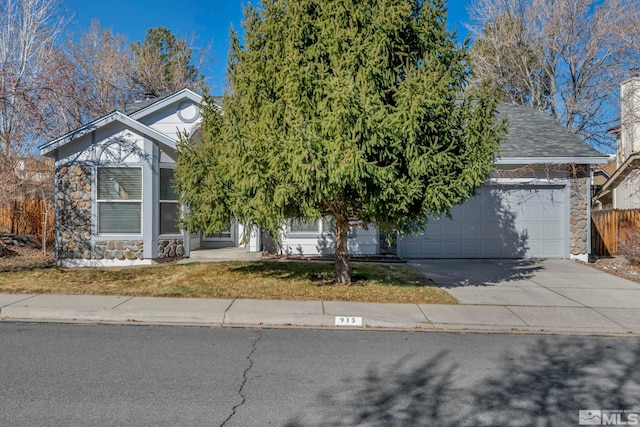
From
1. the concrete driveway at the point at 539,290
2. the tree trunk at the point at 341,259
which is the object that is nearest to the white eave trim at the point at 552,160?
the concrete driveway at the point at 539,290

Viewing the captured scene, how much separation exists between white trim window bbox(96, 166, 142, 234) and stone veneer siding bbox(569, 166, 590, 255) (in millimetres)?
12516

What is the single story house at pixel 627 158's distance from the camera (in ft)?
51.2

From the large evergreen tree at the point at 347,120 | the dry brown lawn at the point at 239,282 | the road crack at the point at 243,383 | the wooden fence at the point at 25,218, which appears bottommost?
the road crack at the point at 243,383

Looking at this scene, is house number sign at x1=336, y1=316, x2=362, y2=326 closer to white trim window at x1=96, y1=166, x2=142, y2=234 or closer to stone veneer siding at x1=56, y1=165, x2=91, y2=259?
white trim window at x1=96, y1=166, x2=142, y2=234

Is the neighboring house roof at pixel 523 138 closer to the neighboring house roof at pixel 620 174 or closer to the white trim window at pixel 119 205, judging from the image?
the white trim window at pixel 119 205

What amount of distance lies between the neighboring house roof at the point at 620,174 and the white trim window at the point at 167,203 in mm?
15414

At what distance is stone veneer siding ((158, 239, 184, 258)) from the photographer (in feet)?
40.7

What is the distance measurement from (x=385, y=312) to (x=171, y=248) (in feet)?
25.1

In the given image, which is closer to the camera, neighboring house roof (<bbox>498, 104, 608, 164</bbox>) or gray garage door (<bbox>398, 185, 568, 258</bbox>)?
neighboring house roof (<bbox>498, 104, 608, 164</bbox>)

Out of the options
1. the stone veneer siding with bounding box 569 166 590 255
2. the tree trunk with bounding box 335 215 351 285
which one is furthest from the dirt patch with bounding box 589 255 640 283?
the tree trunk with bounding box 335 215 351 285

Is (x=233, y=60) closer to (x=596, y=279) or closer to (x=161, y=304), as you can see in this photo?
(x=161, y=304)

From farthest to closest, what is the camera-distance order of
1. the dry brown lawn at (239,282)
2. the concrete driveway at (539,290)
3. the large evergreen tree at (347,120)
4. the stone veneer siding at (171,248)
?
the stone veneer siding at (171,248)
the dry brown lawn at (239,282)
the concrete driveway at (539,290)
the large evergreen tree at (347,120)

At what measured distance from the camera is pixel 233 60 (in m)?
8.38

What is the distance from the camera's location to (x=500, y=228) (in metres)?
13.4
